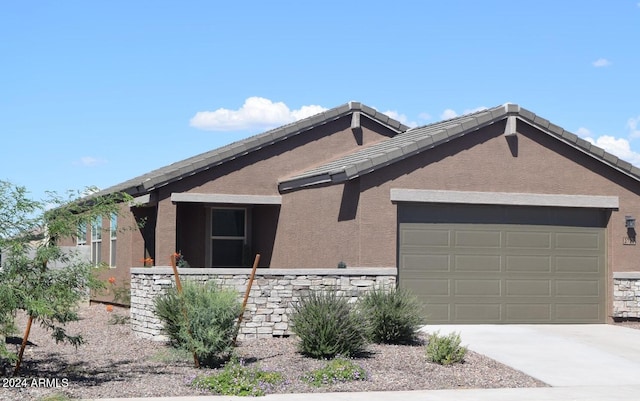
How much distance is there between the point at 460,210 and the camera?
19.8 m

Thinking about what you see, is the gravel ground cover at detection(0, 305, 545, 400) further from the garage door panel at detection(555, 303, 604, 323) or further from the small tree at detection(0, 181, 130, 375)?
the garage door panel at detection(555, 303, 604, 323)

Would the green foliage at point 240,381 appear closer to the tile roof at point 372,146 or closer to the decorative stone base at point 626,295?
the tile roof at point 372,146

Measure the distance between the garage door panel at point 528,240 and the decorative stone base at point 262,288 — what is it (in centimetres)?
410

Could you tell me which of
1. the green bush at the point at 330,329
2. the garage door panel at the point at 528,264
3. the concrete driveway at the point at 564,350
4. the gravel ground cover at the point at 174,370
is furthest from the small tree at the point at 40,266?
the garage door panel at the point at 528,264

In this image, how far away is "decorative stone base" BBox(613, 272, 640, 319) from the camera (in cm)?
2073

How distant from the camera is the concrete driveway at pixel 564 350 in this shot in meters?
14.5

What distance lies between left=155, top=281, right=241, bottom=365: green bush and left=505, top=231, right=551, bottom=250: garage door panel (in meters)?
7.76

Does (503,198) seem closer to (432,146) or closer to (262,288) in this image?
(432,146)

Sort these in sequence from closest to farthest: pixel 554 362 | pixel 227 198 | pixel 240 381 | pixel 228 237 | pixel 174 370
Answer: pixel 240 381 → pixel 174 370 → pixel 554 362 → pixel 227 198 → pixel 228 237

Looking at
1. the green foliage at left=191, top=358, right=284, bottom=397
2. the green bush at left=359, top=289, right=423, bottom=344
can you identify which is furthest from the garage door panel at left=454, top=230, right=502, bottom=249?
the green foliage at left=191, top=358, right=284, bottom=397

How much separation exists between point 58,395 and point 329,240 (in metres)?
9.95

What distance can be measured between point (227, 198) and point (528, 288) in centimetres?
745

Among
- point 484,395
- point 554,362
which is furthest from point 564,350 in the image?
point 484,395

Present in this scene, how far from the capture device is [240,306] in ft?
48.4
